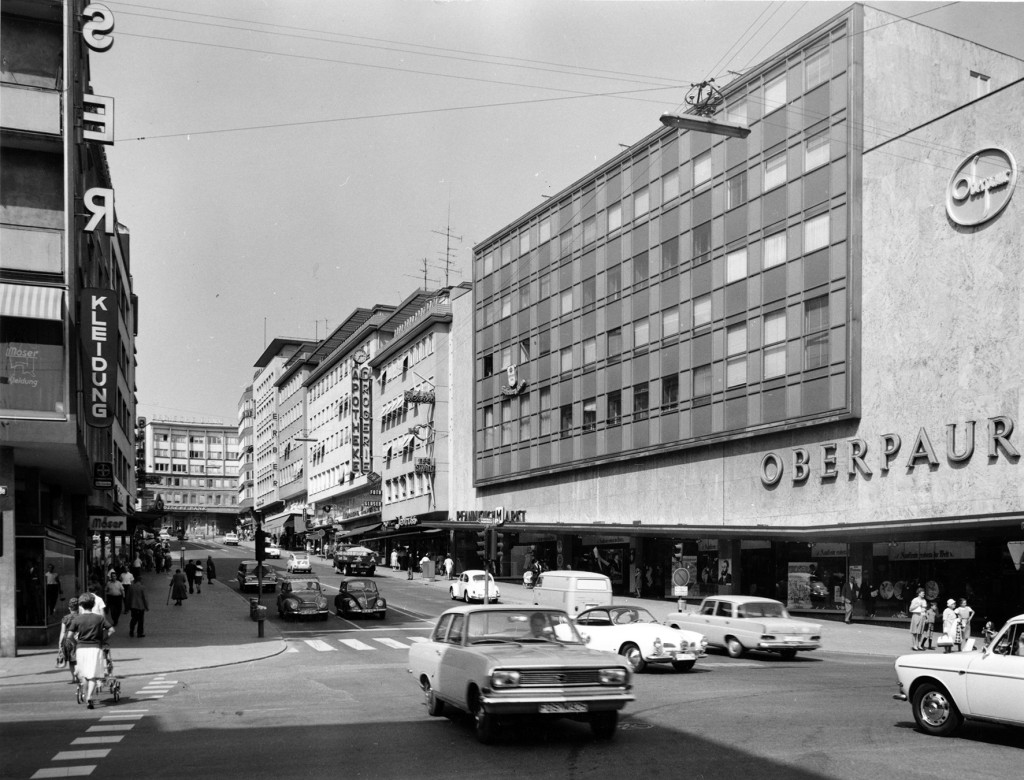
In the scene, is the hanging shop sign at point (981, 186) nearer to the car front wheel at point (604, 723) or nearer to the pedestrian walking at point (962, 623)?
the pedestrian walking at point (962, 623)

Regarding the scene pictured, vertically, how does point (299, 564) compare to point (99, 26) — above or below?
below

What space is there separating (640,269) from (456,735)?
41162mm

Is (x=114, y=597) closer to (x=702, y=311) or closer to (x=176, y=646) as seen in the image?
(x=176, y=646)

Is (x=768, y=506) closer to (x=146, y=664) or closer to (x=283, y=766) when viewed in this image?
(x=146, y=664)

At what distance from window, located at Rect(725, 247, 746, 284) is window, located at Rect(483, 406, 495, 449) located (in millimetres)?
25026

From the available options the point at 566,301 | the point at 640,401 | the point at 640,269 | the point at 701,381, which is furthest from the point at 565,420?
the point at 701,381

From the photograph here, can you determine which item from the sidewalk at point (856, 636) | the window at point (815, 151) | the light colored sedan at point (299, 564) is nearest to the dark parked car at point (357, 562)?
the light colored sedan at point (299, 564)

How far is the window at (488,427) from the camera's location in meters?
67.4

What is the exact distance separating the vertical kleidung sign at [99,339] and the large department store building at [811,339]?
2303cm

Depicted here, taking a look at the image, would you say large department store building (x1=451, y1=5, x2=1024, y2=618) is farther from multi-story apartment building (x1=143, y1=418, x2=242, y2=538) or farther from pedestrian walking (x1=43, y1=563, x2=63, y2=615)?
multi-story apartment building (x1=143, y1=418, x2=242, y2=538)

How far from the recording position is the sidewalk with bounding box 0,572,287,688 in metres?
22.2

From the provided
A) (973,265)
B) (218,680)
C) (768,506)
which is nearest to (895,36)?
(973,265)

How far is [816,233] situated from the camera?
1614 inches

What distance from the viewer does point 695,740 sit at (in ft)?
40.9
